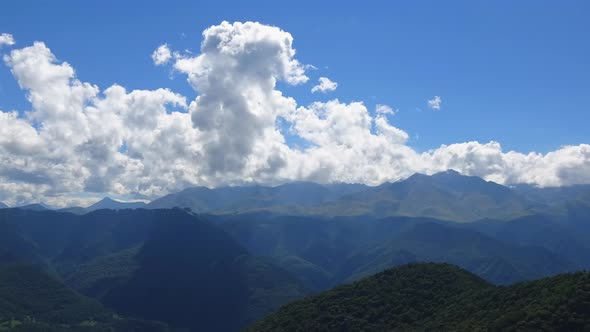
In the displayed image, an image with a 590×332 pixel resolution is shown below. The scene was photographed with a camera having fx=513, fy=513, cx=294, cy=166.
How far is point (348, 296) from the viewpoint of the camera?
200 meters

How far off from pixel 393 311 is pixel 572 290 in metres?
71.4

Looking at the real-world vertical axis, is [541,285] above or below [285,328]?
above

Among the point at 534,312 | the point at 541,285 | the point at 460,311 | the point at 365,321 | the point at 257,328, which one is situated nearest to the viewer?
the point at 534,312

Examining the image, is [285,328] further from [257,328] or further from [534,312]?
[534,312]

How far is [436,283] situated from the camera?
199 m

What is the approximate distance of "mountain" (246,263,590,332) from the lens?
116375 millimetres

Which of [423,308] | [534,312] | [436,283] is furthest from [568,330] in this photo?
[436,283]

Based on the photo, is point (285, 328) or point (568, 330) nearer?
point (568, 330)

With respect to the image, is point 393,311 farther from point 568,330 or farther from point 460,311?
point 568,330

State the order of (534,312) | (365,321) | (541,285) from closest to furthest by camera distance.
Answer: (534,312)
(541,285)
(365,321)

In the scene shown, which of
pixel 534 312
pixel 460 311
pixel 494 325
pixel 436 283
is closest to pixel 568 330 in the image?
pixel 534 312

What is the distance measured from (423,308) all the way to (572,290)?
65.8 metres

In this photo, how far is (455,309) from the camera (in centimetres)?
16462

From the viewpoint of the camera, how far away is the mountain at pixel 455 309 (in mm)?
116375
